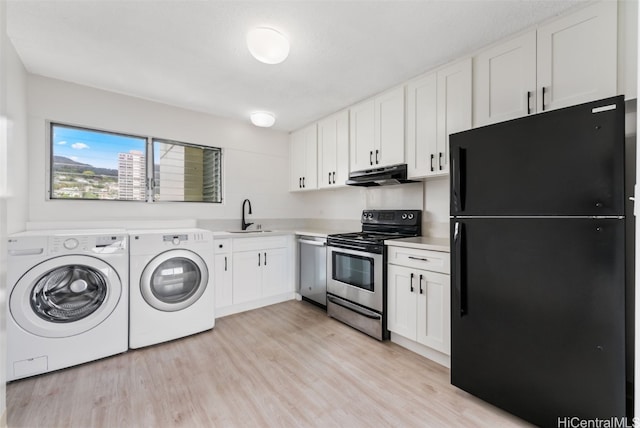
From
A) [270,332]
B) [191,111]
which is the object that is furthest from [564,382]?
[191,111]

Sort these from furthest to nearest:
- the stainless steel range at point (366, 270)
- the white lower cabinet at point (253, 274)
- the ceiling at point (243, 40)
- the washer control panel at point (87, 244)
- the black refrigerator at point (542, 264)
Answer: the white lower cabinet at point (253, 274) → the stainless steel range at point (366, 270) → the washer control panel at point (87, 244) → the ceiling at point (243, 40) → the black refrigerator at point (542, 264)

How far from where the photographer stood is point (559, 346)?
142 cm

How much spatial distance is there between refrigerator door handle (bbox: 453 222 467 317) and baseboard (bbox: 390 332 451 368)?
648 millimetres

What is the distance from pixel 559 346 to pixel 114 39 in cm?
352

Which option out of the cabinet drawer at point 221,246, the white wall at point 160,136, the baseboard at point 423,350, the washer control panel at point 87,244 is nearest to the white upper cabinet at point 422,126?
the baseboard at point 423,350

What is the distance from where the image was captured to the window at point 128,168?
9.35 feet

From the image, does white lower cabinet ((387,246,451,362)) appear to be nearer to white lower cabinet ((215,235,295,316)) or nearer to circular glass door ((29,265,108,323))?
white lower cabinet ((215,235,295,316))

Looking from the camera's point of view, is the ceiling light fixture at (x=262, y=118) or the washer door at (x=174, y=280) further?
the ceiling light fixture at (x=262, y=118)

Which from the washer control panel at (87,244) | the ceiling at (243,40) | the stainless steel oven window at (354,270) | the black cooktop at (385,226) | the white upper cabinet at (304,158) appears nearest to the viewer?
the ceiling at (243,40)

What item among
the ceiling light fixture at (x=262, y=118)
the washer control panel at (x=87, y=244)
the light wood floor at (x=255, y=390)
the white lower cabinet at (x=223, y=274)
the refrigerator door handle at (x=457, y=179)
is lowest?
the light wood floor at (x=255, y=390)

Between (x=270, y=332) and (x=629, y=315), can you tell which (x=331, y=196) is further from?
(x=629, y=315)

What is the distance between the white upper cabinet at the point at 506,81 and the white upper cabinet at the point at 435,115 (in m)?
0.09

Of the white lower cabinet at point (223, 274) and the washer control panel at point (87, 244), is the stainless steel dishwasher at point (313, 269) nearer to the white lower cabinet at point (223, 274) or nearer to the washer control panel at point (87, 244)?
the white lower cabinet at point (223, 274)

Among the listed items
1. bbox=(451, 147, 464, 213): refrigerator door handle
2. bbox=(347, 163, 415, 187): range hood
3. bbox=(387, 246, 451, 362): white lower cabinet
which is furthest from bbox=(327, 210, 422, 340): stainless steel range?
bbox=(451, 147, 464, 213): refrigerator door handle
